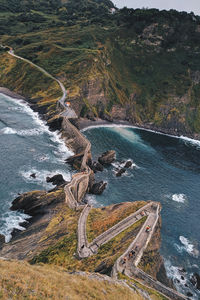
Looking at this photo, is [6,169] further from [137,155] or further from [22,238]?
[137,155]

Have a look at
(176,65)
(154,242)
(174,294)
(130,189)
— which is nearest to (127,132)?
(130,189)

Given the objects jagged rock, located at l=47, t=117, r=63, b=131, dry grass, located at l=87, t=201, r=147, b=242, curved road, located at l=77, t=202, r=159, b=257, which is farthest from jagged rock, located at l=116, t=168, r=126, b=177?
jagged rock, located at l=47, t=117, r=63, b=131

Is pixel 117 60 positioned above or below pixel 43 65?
above

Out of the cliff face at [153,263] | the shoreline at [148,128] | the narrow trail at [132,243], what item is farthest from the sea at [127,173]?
the narrow trail at [132,243]

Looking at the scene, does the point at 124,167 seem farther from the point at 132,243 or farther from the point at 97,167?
the point at 132,243

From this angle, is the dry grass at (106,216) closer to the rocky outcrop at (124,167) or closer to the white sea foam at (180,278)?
the white sea foam at (180,278)

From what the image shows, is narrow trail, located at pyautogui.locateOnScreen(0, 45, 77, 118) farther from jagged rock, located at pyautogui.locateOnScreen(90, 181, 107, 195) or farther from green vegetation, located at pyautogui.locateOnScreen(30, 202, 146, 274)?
green vegetation, located at pyautogui.locateOnScreen(30, 202, 146, 274)

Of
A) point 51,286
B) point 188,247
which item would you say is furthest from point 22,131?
point 51,286
